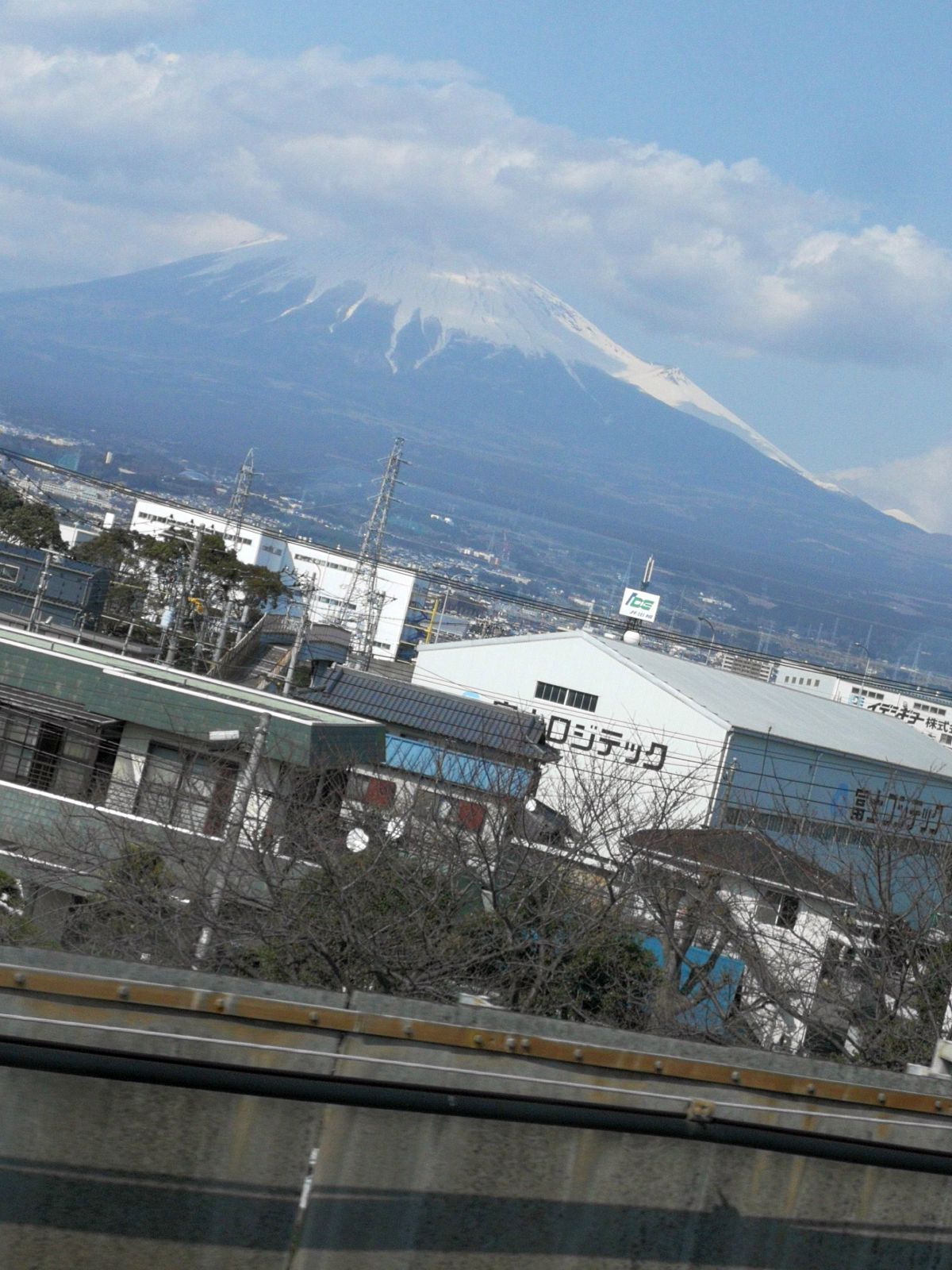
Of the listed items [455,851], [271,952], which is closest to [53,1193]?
[271,952]

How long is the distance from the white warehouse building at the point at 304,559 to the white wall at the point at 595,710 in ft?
120

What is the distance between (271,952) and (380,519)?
2226 inches

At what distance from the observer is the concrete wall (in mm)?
3445

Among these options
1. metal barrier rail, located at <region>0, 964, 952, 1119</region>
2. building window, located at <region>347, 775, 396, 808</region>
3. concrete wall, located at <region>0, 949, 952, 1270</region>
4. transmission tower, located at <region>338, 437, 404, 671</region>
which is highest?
transmission tower, located at <region>338, 437, 404, 671</region>

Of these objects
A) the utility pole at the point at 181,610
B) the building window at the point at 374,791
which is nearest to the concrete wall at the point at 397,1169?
the building window at the point at 374,791

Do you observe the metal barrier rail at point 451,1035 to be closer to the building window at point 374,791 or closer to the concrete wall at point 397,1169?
the concrete wall at point 397,1169

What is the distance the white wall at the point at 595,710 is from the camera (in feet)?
95.1

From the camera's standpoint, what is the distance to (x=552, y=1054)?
376cm

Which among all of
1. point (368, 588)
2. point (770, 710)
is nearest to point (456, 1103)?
point (770, 710)

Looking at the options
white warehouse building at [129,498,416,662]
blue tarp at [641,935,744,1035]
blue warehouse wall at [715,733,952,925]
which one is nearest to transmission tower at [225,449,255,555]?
white warehouse building at [129,498,416,662]

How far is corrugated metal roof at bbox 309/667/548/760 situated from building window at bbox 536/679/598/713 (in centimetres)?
654

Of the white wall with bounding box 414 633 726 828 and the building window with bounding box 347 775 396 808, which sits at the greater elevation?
the white wall with bounding box 414 633 726 828

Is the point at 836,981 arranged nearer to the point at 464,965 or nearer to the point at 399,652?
the point at 464,965

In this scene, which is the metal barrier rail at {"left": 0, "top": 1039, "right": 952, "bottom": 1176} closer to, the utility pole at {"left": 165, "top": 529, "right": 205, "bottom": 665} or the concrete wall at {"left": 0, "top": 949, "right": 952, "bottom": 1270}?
the concrete wall at {"left": 0, "top": 949, "right": 952, "bottom": 1270}
